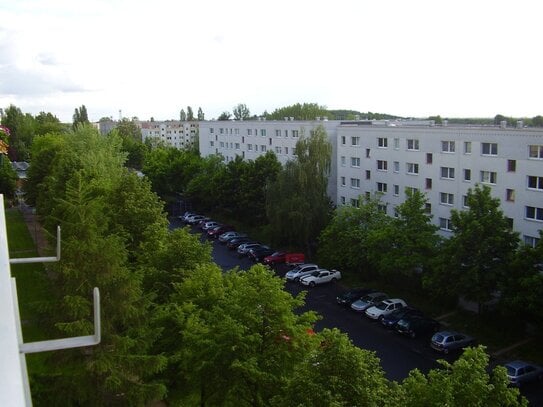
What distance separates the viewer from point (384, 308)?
28500 mm

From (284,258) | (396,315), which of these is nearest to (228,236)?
(284,258)

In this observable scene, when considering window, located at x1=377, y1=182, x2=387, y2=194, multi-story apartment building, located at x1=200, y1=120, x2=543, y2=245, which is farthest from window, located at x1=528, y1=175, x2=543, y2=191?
window, located at x1=377, y1=182, x2=387, y2=194

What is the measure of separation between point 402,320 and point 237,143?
47.5m

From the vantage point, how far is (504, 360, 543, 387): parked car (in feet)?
68.0

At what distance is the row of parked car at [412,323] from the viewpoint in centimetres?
2109

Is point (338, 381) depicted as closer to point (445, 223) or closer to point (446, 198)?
point (445, 223)

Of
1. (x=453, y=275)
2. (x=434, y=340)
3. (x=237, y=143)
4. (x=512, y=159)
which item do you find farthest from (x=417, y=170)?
(x=237, y=143)

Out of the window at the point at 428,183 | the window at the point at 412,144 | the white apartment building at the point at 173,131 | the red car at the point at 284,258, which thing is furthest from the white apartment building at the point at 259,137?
the white apartment building at the point at 173,131

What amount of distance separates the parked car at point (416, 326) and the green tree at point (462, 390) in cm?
1537

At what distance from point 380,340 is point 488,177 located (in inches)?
518

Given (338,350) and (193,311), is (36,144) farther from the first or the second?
(338,350)

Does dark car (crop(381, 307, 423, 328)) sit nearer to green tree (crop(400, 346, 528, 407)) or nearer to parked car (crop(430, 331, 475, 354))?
parked car (crop(430, 331, 475, 354))

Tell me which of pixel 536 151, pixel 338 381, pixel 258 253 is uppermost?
pixel 536 151

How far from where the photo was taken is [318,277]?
1362 inches
